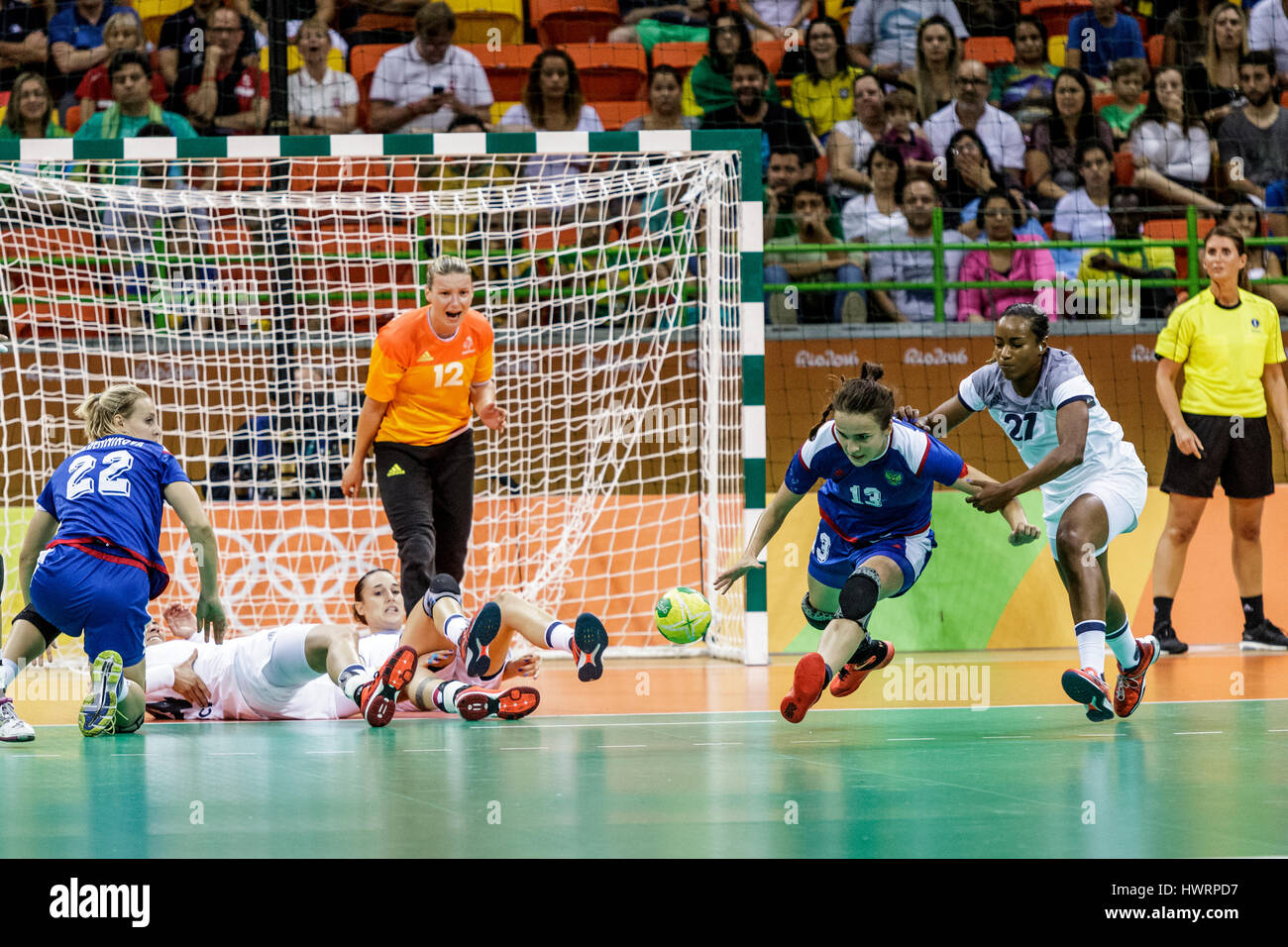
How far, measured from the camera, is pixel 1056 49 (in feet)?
49.2

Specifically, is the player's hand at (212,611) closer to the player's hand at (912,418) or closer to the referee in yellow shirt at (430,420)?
the referee in yellow shirt at (430,420)

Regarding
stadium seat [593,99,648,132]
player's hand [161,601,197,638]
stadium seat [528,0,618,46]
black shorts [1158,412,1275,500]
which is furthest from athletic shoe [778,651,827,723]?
stadium seat [528,0,618,46]

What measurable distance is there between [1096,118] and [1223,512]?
15.9 feet

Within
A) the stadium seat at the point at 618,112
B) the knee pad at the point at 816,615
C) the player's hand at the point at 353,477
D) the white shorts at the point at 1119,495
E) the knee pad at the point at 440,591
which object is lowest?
the knee pad at the point at 816,615

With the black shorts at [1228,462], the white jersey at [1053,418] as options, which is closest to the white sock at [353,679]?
the white jersey at [1053,418]

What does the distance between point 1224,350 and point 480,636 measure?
5.72m

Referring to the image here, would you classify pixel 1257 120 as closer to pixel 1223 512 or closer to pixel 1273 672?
pixel 1223 512

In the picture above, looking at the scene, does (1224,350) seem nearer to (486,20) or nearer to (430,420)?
(430,420)

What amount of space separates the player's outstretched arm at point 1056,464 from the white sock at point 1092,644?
0.61 m

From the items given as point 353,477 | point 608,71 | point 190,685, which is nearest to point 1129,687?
point 353,477

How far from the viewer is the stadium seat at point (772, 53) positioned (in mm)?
14219

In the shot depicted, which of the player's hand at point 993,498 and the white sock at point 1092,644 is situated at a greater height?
the player's hand at point 993,498

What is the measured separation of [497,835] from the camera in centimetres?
379

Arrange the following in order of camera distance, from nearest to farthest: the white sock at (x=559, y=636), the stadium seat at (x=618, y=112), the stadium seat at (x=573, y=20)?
the white sock at (x=559, y=636) → the stadium seat at (x=618, y=112) → the stadium seat at (x=573, y=20)
